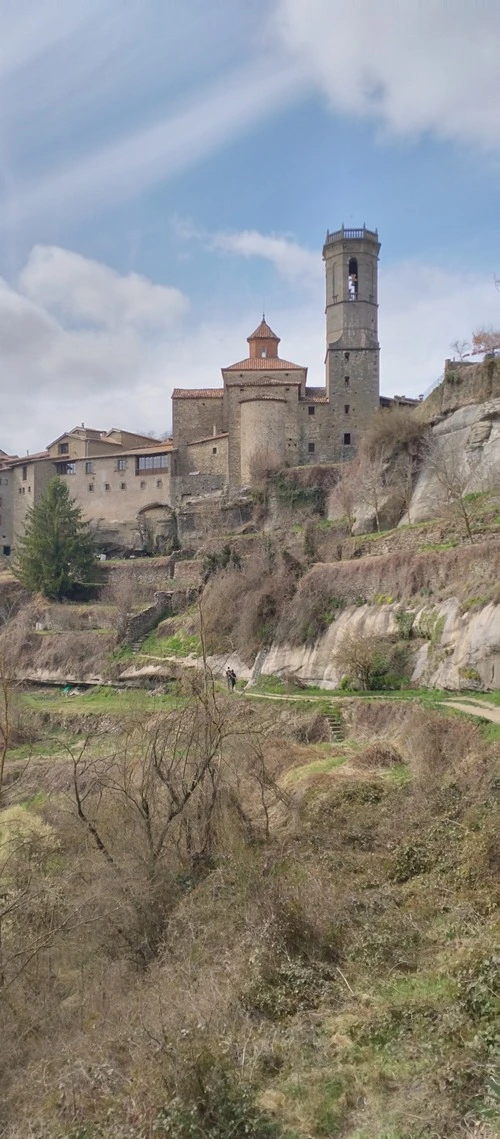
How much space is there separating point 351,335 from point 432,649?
37437mm

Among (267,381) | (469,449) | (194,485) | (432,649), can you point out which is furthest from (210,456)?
(432,649)

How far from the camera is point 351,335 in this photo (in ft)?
190

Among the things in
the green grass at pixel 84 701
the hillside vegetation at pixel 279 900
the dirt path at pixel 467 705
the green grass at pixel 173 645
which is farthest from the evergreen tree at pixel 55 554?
the dirt path at pixel 467 705

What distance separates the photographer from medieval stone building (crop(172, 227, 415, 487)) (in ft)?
180

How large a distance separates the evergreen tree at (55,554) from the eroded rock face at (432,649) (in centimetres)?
2210

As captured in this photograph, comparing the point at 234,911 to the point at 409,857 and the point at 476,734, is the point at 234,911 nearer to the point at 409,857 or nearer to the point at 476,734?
the point at 409,857

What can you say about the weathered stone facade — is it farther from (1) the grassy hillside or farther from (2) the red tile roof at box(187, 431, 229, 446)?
(1) the grassy hillside

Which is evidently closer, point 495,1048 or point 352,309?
point 495,1048

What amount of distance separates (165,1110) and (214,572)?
1398 inches

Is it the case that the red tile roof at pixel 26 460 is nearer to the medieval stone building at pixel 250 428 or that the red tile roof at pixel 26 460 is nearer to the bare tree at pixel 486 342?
the medieval stone building at pixel 250 428

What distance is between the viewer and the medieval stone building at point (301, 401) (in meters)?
54.8

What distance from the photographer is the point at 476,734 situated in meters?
17.8

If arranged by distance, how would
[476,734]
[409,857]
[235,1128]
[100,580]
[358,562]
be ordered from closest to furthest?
1. [235,1128]
2. [409,857]
3. [476,734]
4. [358,562]
5. [100,580]

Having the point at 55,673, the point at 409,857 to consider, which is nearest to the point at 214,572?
the point at 55,673
